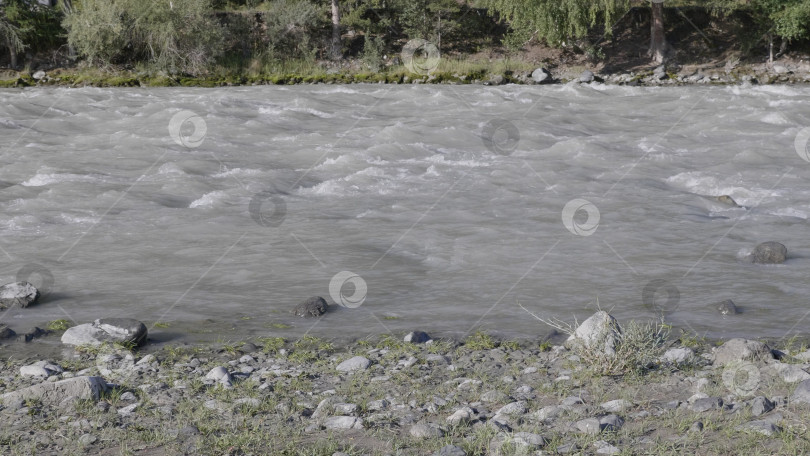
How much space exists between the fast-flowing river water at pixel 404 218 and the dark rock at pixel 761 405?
239 cm

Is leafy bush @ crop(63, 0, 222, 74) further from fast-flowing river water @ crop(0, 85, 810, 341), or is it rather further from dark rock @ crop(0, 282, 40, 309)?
dark rock @ crop(0, 282, 40, 309)

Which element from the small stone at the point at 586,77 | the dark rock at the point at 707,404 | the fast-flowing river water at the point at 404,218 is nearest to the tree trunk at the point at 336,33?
the small stone at the point at 586,77

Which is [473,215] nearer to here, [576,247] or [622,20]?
[576,247]

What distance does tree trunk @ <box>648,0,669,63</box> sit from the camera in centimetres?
3916

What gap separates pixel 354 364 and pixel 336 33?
36.3 m

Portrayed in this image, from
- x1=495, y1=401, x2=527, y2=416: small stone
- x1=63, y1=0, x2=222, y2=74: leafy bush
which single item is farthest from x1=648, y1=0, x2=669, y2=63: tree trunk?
x1=495, y1=401, x2=527, y2=416: small stone

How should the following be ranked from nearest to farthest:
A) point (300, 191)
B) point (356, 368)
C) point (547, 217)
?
1. point (356, 368)
2. point (547, 217)
3. point (300, 191)

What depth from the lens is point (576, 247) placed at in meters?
10.7

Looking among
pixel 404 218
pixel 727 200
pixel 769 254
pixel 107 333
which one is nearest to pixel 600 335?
pixel 107 333

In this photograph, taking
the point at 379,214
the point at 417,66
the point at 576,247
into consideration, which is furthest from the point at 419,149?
the point at 417,66

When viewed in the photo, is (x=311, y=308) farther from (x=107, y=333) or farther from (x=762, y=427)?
(x=762, y=427)

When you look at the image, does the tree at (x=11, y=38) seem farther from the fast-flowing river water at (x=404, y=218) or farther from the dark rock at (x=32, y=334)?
the dark rock at (x=32, y=334)

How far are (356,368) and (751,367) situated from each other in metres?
2.95

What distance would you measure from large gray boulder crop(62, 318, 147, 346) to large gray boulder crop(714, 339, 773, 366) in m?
4.84
